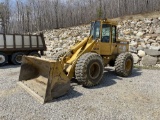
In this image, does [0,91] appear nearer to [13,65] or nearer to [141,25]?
[13,65]

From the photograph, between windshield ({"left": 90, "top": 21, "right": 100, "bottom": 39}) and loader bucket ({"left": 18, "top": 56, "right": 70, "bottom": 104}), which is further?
windshield ({"left": 90, "top": 21, "right": 100, "bottom": 39})

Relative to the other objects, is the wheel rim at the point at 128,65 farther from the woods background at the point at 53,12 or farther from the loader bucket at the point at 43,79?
the woods background at the point at 53,12

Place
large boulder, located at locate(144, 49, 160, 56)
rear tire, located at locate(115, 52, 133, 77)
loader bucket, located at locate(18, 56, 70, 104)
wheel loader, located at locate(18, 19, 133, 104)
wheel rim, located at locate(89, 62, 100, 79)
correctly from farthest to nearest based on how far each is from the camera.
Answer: large boulder, located at locate(144, 49, 160, 56) → rear tire, located at locate(115, 52, 133, 77) → wheel rim, located at locate(89, 62, 100, 79) → wheel loader, located at locate(18, 19, 133, 104) → loader bucket, located at locate(18, 56, 70, 104)

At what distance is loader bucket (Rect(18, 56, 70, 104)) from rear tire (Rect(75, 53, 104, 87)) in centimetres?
58

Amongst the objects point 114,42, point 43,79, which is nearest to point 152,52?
point 114,42

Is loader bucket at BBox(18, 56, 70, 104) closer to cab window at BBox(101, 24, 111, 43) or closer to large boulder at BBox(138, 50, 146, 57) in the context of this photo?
cab window at BBox(101, 24, 111, 43)

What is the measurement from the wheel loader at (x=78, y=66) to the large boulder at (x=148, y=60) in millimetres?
3477

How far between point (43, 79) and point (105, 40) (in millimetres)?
2861

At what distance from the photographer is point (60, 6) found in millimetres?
42938

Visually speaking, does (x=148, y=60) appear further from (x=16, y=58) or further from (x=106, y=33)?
(x=16, y=58)

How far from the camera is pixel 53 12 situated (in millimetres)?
41281

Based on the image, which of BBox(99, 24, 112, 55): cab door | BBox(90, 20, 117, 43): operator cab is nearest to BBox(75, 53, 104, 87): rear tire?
BBox(99, 24, 112, 55): cab door

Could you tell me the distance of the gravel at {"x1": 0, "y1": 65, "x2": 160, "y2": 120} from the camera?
4.52 meters

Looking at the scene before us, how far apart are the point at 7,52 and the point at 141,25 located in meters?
Answer: 11.7
